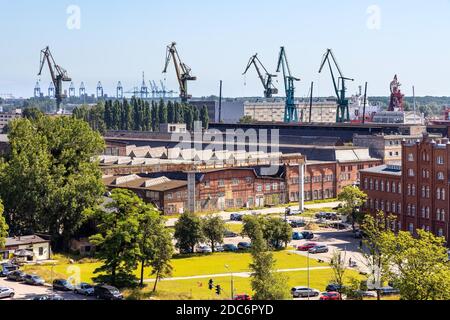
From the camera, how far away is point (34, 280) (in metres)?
11.1

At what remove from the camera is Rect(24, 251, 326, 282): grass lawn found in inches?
479

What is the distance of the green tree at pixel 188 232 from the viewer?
14516 millimetres

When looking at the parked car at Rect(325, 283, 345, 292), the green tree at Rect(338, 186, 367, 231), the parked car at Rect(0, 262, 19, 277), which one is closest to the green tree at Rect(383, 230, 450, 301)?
the parked car at Rect(325, 283, 345, 292)

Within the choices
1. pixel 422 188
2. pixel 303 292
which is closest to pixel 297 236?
pixel 422 188

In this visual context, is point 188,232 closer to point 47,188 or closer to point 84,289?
point 47,188

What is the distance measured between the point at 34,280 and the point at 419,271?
222 inches

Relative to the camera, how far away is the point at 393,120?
47.0 m

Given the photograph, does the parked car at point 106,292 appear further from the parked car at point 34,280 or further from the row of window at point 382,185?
the row of window at point 382,185

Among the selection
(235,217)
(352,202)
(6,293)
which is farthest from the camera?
(235,217)

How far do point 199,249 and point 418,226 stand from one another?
4.76 m

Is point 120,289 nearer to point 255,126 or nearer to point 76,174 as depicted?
point 76,174

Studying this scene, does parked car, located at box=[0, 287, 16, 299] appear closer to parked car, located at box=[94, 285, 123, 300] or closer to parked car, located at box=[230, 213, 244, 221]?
parked car, located at box=[94, 285, 123, 300]

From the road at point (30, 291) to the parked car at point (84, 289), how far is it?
0.09 metres

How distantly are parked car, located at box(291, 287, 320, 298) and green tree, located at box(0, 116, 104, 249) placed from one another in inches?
206
